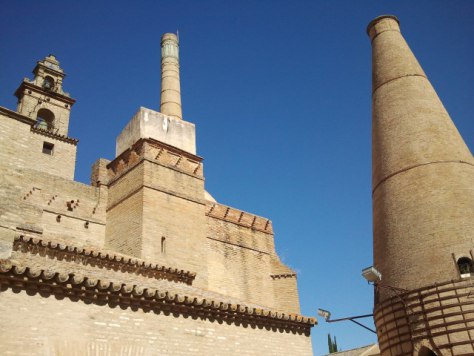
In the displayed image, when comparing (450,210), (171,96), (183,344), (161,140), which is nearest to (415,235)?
(450,210)

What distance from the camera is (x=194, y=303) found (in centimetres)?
828

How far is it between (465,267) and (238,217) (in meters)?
9.44

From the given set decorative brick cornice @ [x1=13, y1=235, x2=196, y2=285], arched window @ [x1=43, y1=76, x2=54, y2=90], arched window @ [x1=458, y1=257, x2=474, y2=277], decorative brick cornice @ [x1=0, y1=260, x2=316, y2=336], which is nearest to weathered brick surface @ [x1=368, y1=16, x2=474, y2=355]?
arched window @ [x1=458, y1=257, x2=474, y2=277]

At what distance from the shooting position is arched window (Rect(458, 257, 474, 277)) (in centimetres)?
1083

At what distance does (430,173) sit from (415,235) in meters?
1.79

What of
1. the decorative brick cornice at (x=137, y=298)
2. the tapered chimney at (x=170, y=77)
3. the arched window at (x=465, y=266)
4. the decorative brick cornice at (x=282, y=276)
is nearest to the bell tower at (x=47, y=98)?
the tapered chimney at (x=170, y=77)

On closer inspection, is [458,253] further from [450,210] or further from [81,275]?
[81,275]

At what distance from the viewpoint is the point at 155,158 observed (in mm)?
15633

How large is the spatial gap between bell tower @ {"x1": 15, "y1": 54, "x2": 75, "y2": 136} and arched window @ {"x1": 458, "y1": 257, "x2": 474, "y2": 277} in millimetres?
20520

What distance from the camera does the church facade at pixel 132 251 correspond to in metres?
6.91

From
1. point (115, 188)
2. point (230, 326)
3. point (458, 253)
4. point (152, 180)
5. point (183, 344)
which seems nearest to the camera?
point (183, 344)

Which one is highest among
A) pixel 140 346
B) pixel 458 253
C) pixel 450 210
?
pixel 450 210

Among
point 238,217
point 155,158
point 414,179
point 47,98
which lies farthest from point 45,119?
point 414,179

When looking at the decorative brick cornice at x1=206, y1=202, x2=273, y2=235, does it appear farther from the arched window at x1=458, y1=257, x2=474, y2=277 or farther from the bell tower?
the bell tower
